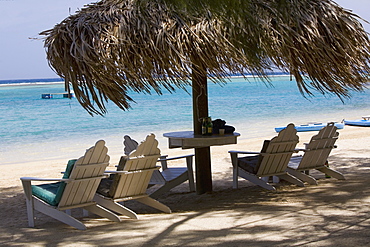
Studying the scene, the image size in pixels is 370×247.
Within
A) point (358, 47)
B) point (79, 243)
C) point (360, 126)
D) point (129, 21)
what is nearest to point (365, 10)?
point (358, 47)

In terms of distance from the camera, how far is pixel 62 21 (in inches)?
220

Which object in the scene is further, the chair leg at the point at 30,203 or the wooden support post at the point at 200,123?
the wooden support post at the point at 200,123

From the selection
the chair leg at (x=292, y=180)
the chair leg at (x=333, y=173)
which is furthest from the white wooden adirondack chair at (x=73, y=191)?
the chair leg at (x=333, y=173)

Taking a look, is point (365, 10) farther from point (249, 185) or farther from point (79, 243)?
point (79, 243)

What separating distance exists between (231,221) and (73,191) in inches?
55.6

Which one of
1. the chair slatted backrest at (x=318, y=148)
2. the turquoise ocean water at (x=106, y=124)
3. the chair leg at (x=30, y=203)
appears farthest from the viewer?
the turquoise ocean water at (x=106, y=124)

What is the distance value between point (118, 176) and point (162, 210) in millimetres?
634

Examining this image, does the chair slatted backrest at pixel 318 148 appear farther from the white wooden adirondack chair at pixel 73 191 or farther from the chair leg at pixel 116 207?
the white wooden adirondack chair at pixel 73 191

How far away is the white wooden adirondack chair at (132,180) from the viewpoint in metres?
5.00

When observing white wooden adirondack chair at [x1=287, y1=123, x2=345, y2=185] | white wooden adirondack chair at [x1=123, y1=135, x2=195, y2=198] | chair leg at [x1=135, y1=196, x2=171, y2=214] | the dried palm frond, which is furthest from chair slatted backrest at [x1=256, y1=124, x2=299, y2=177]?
chair leg at [x1=135, y1=196, x2=171, y2=214]

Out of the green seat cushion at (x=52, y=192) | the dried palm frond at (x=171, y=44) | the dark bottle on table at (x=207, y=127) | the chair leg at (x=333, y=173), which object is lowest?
the chair leg at (x=333, y=173)

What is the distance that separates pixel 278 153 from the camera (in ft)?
19.5

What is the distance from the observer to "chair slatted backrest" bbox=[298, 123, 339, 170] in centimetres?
628

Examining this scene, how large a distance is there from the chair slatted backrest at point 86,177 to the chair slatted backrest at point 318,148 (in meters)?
2.58
